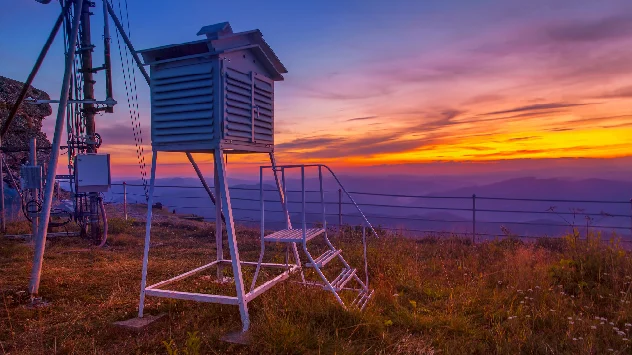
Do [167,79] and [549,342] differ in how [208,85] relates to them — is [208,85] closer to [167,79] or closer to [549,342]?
[167,79]

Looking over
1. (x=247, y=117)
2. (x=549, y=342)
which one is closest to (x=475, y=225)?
(x=549, y=342)

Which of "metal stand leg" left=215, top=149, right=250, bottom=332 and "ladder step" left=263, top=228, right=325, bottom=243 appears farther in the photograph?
"ladder step" left=263, top=228, right=325, bottom=243

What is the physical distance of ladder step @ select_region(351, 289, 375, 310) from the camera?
566 cm

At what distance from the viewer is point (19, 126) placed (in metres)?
20.2

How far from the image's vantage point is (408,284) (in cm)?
718

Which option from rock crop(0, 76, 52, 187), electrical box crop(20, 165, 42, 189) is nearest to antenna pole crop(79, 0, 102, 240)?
electrical box crop(20, 165, 42, 189)

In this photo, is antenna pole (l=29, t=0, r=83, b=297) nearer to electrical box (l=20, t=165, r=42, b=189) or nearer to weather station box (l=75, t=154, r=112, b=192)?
weather station box (l=75, t=154, r=112, b=192)

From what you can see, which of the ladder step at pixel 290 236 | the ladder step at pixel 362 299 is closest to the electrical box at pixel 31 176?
the ladder step at pixel 290 236

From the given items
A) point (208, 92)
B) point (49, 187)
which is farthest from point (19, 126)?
point (208, 92)

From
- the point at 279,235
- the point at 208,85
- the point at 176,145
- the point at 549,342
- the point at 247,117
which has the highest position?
the point at 208,85

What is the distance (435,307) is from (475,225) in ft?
22.3

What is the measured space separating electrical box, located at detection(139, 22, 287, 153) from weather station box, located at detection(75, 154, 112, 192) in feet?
15.1

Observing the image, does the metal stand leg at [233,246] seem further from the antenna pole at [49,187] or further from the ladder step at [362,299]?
the antenna pole at [49,187]

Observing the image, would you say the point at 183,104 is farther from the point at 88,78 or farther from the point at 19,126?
the point at 19,126
